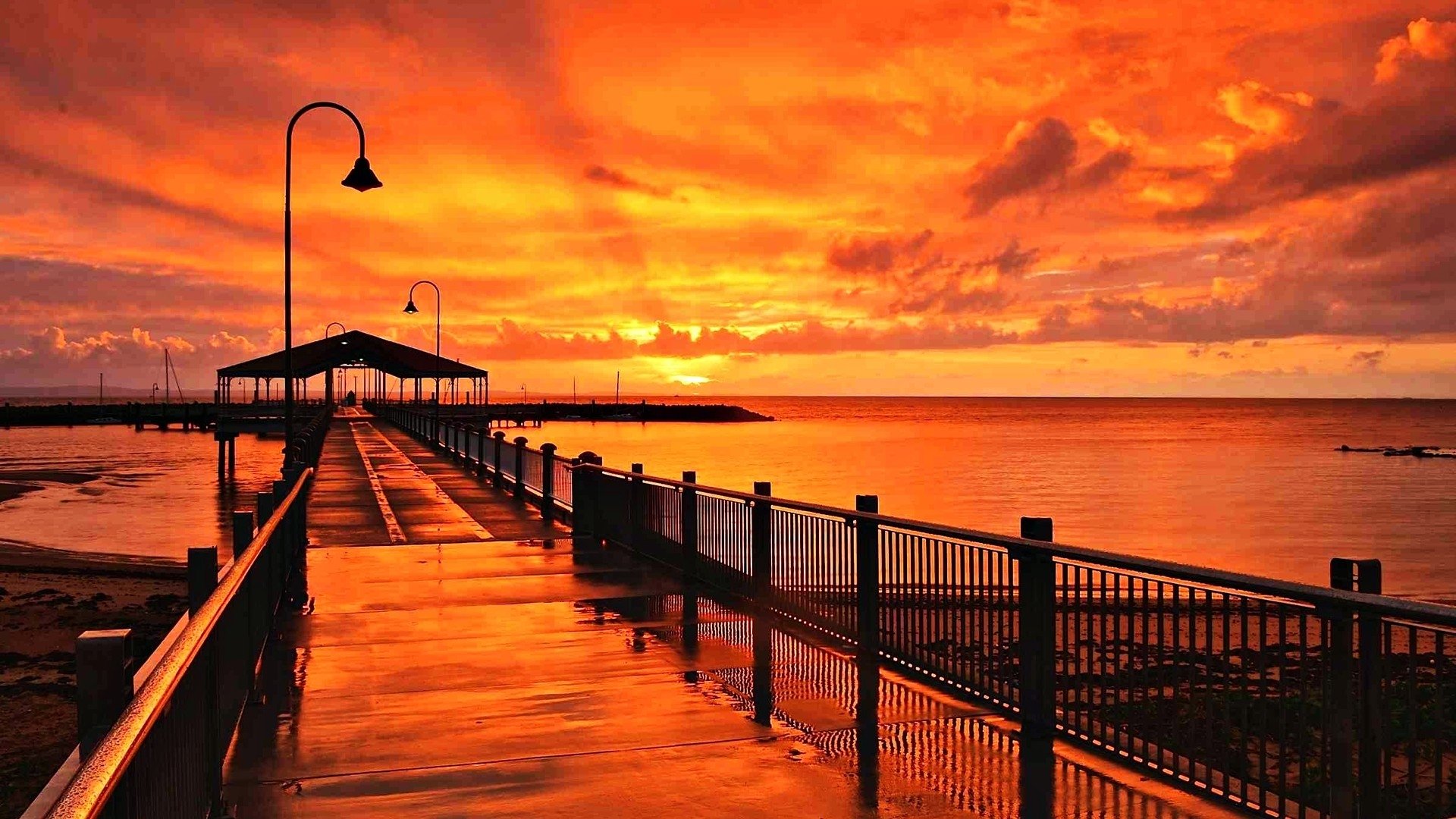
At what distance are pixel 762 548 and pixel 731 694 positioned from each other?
3.75 meters

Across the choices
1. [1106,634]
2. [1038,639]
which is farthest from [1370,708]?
[1106,634]

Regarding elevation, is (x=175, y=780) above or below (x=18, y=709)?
above

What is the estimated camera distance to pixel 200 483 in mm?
A: 58406

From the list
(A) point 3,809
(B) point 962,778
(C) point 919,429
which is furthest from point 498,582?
(C) point 919,429

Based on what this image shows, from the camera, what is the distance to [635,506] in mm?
16844

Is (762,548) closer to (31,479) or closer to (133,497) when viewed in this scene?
(133,497)

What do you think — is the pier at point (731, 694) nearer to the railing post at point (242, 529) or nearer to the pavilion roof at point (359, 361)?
the railing post at point (242, 529)

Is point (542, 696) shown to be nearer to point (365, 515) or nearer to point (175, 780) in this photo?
point (175, 780)

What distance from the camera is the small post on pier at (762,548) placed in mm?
12086

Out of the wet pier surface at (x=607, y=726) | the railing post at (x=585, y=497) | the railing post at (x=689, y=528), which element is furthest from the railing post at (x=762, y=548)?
the railing post at (x=585, y=497)

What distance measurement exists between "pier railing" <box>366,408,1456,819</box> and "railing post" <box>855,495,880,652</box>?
0.6 inches

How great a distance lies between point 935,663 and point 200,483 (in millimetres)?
56323

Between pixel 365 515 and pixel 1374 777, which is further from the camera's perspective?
pixel 365 515

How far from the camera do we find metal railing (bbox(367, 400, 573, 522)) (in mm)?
23203
